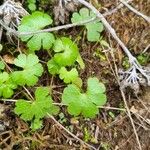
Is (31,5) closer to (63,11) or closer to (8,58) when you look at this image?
(63,11)

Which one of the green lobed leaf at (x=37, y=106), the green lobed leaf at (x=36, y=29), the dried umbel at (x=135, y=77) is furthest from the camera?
the dried umbel at (x=135, y=77)

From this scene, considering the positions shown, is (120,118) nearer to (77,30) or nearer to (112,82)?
(112,82)

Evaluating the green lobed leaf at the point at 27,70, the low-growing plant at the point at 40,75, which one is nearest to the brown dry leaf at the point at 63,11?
the low-growing plant at the point at 40,75

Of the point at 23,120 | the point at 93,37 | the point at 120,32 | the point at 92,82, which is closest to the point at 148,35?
the point at 120,32

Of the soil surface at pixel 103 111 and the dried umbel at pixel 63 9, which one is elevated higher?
the dried umbel at pixel 63 9

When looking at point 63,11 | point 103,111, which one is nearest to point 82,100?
point 103,111

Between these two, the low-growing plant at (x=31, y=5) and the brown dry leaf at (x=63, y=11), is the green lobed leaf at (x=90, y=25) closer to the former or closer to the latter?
the brown dry leaf at (x=63, y=11)
